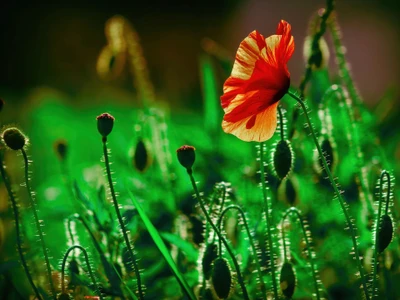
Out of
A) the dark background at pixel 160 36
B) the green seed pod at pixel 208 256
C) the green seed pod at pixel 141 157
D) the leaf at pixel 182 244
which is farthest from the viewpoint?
the dark background at pixel 160 36

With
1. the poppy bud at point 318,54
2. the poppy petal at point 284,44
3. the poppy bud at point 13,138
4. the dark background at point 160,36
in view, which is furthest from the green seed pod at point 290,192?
the dark background at point 160,36

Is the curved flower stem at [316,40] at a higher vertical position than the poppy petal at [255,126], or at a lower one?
higher

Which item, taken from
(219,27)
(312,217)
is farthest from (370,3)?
(312,217)

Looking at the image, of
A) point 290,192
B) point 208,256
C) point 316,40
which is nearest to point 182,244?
point 208,256

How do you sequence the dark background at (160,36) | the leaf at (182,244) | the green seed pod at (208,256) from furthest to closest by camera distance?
the dark background at (160,36)
the leaf at (182,244)
the green seed pod at (208,256)

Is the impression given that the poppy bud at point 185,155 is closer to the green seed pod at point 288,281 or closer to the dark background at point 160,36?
the green seed pod at point 288,281

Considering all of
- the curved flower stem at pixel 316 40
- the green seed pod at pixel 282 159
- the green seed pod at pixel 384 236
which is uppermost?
the curved flower stem at pixel 316 40

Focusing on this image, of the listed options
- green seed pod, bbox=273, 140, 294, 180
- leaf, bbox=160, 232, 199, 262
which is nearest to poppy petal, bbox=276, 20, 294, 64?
green seed pod, bbox=273, 140, 294, 180

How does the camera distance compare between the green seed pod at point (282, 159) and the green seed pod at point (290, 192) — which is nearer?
the green seed pod at point (282, 159)

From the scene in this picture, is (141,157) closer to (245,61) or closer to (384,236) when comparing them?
(245,61)
